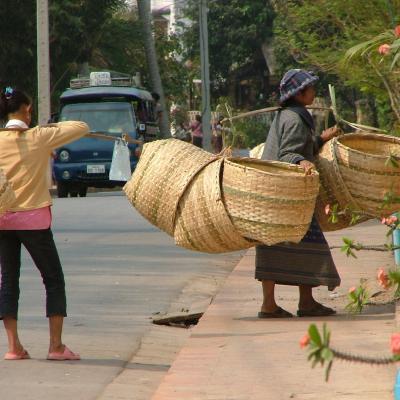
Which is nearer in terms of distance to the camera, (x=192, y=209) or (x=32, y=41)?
(x=192, y=209)

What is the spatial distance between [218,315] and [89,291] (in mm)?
2079

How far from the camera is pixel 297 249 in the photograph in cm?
946

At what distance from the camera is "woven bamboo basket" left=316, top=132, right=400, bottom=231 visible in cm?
884

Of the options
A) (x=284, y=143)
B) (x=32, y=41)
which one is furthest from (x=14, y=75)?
(x=284, y=143)

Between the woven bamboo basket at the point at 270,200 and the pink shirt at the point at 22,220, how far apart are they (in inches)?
49.9

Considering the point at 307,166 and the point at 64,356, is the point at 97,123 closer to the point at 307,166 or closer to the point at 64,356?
the point at 307,166

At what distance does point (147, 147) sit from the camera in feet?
29.3


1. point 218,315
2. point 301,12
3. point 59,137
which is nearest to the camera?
point 59,137

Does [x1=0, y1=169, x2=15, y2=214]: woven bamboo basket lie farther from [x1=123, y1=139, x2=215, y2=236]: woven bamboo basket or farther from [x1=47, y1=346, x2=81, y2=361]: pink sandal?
[x1=123, y1=139, x2=215, y2=236]: woven bamboo basket

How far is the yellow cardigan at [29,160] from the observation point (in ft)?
25.8

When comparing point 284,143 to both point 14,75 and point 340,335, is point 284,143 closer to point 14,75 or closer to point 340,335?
point 340,335

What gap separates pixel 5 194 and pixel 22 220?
28 cm

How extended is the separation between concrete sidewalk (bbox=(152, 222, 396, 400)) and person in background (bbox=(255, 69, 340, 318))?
8.6 inches

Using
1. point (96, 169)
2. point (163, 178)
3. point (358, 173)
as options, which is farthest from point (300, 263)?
point (96, 169)
